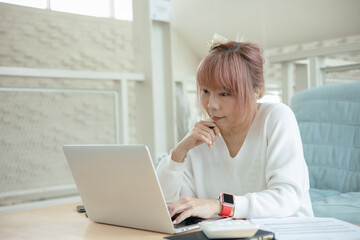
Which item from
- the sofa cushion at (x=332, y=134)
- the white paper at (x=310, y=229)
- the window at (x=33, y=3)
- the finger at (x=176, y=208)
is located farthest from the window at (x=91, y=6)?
the white paper at (x=310, y=229)

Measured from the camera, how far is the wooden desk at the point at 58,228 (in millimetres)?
958

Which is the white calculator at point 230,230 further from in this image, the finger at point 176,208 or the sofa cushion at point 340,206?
the sofa cushion at point 340,206

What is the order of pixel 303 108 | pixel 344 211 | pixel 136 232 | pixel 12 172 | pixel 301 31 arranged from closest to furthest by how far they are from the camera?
pixel 136 232 → pixel 344 211 → pixel 303 108 → pixel 12 172 → pixel 301 31

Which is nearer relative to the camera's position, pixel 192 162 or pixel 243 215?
pixel 243 215

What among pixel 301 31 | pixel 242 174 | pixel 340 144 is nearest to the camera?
pixel 242 174

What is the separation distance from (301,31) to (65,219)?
18.6ft

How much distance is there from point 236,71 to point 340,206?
75 centimetres

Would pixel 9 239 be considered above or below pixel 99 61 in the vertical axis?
below

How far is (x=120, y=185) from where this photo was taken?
98 cm

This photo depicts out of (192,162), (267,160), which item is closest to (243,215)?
(267,160)

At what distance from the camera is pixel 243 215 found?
1.05 meters

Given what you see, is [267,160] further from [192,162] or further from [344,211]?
[344,211]

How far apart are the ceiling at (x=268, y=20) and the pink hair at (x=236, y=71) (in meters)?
4.44

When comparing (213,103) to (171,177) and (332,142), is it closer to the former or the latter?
(171,177)
